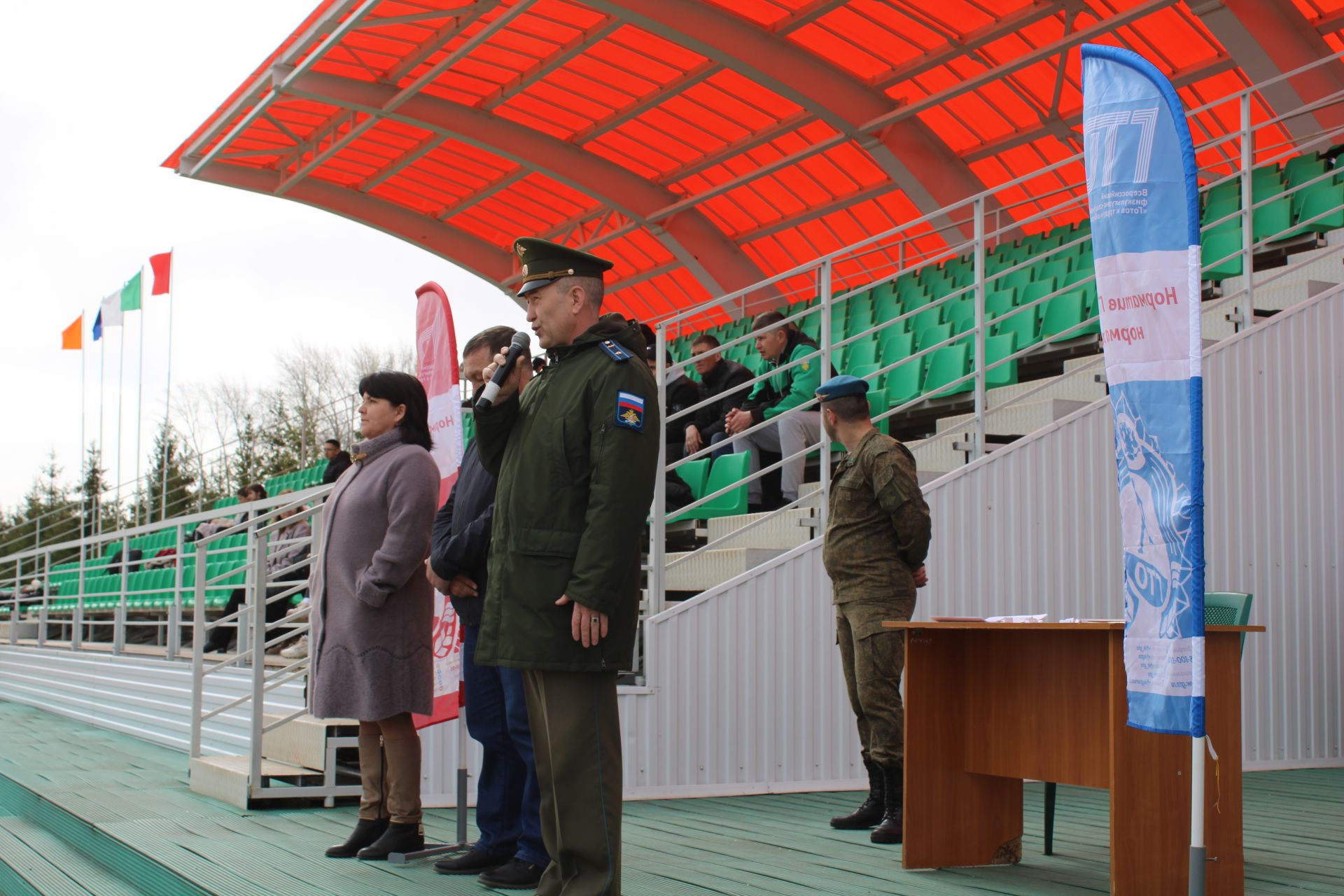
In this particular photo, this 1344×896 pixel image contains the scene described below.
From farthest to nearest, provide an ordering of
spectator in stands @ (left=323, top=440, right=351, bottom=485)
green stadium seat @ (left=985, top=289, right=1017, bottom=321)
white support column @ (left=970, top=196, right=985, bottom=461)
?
spectator in stands @ (left=323, top=440, right=351, bottom=485) → green stadium seat @ (left=985, top=289, right=1017, bottom=321) → white support column @ (left=970, top=196, right=985, bottom=461)

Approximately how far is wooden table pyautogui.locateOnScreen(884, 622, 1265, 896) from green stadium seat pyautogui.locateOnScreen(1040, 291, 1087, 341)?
4.86 m

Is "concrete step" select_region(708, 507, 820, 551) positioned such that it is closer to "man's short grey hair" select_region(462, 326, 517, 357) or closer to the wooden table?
the wooden table

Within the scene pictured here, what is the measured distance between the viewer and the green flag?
59.8 feet

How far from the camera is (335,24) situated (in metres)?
13.3

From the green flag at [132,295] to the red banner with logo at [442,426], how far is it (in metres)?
15.2

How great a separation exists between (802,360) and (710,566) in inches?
45.0

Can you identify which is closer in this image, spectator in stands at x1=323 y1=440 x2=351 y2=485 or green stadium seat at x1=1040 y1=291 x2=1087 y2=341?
green stadium seat at x1=1040 y1=291 x2=1087 y2=341

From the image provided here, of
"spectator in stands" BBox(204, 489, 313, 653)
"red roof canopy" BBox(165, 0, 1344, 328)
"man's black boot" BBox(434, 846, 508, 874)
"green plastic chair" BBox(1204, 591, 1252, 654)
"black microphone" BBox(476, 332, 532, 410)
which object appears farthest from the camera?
"red roof canopy" BBox(165, 0, 1344, 328)

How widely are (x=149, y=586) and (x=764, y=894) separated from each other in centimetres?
1088

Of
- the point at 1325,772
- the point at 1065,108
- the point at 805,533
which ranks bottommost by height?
the point at 1325,772

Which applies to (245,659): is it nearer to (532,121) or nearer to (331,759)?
(331,759)

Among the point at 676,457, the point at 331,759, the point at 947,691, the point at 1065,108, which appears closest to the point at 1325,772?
the point at 947,691

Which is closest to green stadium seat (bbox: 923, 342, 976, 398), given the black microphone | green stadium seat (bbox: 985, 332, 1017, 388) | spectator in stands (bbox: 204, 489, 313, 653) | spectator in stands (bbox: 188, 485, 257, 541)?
green stadium seat (bbox: 985, 332, 1017, 388)

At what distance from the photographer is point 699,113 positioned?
16219 millimetres
